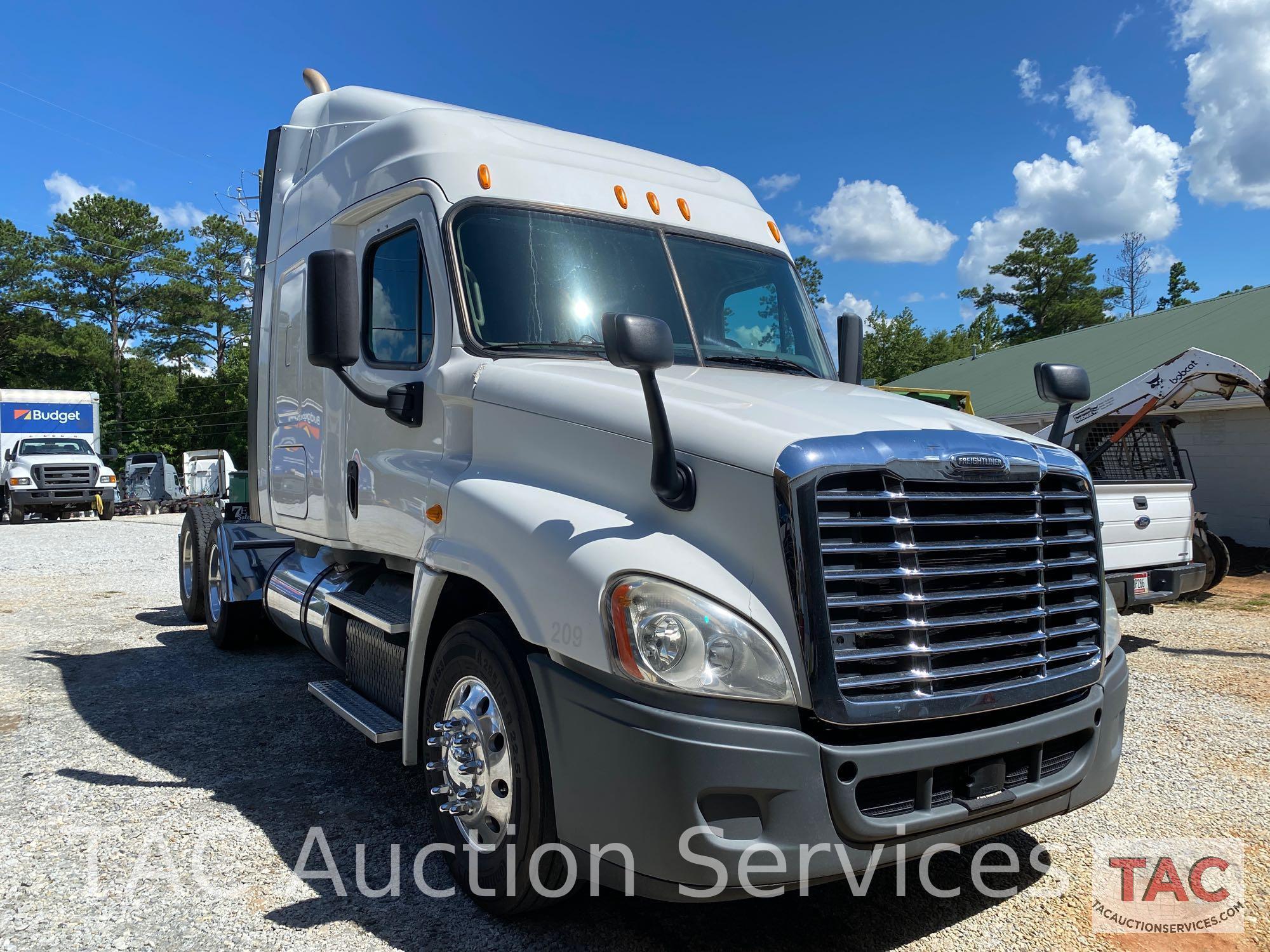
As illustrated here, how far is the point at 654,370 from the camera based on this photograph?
8.87 ft

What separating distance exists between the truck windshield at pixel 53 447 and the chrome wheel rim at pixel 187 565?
22.0 metres

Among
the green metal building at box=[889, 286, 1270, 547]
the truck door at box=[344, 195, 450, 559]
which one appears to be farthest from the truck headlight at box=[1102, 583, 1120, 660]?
the green metal building at box=[889, 286, 1270, 547]

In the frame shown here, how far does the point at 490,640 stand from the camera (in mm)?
3008

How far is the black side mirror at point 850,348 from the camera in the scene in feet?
15.8

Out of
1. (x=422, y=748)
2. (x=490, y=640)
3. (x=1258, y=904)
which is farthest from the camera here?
(x=422, y=748)

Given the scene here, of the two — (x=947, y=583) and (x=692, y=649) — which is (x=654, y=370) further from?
(x=947, y=583)

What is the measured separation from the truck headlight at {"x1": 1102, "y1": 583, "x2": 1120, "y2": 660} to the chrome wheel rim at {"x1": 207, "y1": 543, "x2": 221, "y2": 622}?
639cm

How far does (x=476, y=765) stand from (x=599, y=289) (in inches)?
76.8

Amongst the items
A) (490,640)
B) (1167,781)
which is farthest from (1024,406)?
(490,640)

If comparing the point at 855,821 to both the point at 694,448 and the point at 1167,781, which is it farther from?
the point at 1167,781

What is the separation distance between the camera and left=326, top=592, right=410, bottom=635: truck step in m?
3.90

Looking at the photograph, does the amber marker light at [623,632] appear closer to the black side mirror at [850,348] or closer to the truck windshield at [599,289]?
the truck windshield at [599,289]

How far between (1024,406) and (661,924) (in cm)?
2033

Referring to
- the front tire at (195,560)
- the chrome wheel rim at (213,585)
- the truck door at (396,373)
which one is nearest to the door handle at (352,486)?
the truck door at (396,373)
